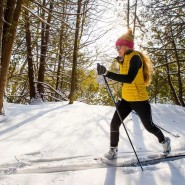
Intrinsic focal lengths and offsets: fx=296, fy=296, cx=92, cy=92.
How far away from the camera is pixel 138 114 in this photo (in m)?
4.20

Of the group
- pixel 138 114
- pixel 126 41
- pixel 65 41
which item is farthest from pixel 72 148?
pixel 65 41

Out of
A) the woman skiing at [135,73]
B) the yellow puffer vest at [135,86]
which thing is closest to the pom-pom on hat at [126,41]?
the woman skiing at [135,73]

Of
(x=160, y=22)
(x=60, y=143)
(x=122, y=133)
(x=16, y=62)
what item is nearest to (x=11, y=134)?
(x=60, y=143)

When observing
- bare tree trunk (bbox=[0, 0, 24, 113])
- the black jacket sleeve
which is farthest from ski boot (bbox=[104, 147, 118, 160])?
bare tree trunk (bbox=[0, 0, 24, 113])

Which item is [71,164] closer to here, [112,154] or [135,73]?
[112,154]

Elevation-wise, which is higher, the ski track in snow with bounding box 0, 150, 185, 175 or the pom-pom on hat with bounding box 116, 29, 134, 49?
the pom-pom on hat with bounding box 116, 29, 134, 49

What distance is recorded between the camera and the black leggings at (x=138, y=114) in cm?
414

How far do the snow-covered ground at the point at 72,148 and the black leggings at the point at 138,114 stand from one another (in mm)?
445

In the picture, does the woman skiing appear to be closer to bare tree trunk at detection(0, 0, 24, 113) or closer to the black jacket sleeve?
the black jacket sleeve

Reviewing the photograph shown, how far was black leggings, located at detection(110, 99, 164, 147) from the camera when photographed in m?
4.14

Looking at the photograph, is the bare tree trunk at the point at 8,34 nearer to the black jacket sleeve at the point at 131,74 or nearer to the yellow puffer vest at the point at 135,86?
the yellow puffer vest at the point at 135,86

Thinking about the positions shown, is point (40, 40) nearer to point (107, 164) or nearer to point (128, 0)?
point (128, 0)

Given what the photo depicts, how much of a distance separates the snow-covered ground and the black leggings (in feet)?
1.46

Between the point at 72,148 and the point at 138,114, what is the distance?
1.32 meters
